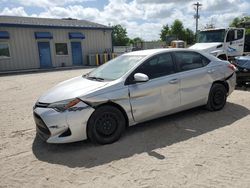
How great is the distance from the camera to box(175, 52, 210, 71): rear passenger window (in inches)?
208

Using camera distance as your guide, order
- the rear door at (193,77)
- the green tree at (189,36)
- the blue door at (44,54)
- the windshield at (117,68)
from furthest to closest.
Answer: the green tree at (189,36)
the blue door at (44,54)
the rear door at (193,77)
the windshield at (117,68)

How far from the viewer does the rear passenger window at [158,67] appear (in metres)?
4.79

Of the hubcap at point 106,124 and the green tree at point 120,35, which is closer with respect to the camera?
the hubcap at point 106,124

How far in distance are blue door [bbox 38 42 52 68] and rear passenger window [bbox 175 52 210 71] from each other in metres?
19.1

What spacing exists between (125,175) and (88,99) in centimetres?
138

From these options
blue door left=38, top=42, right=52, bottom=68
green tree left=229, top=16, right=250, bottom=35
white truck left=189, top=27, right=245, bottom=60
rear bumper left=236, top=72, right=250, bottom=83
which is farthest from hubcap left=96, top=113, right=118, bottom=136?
blue door left=38, top=42, right=52, bottom=68

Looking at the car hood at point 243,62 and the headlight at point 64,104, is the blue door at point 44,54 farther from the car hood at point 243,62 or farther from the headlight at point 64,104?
the headlight at point 64,104

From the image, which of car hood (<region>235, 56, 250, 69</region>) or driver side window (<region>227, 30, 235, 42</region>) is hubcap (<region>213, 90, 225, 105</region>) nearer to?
car hood (<region>235, 56, 250, 69</region>)

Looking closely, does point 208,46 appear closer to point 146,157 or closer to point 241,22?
point 241,22


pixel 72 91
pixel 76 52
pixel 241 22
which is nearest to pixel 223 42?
pixel 241 22

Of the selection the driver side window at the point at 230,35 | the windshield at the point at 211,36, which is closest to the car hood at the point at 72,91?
the windshield at the point at 211,36

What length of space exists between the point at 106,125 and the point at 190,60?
2449 millimetres

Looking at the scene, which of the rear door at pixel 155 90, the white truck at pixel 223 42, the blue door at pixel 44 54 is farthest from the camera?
the blue door at pixel 44 54

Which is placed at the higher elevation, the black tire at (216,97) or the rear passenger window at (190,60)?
the rear passenger window at (190,60)
